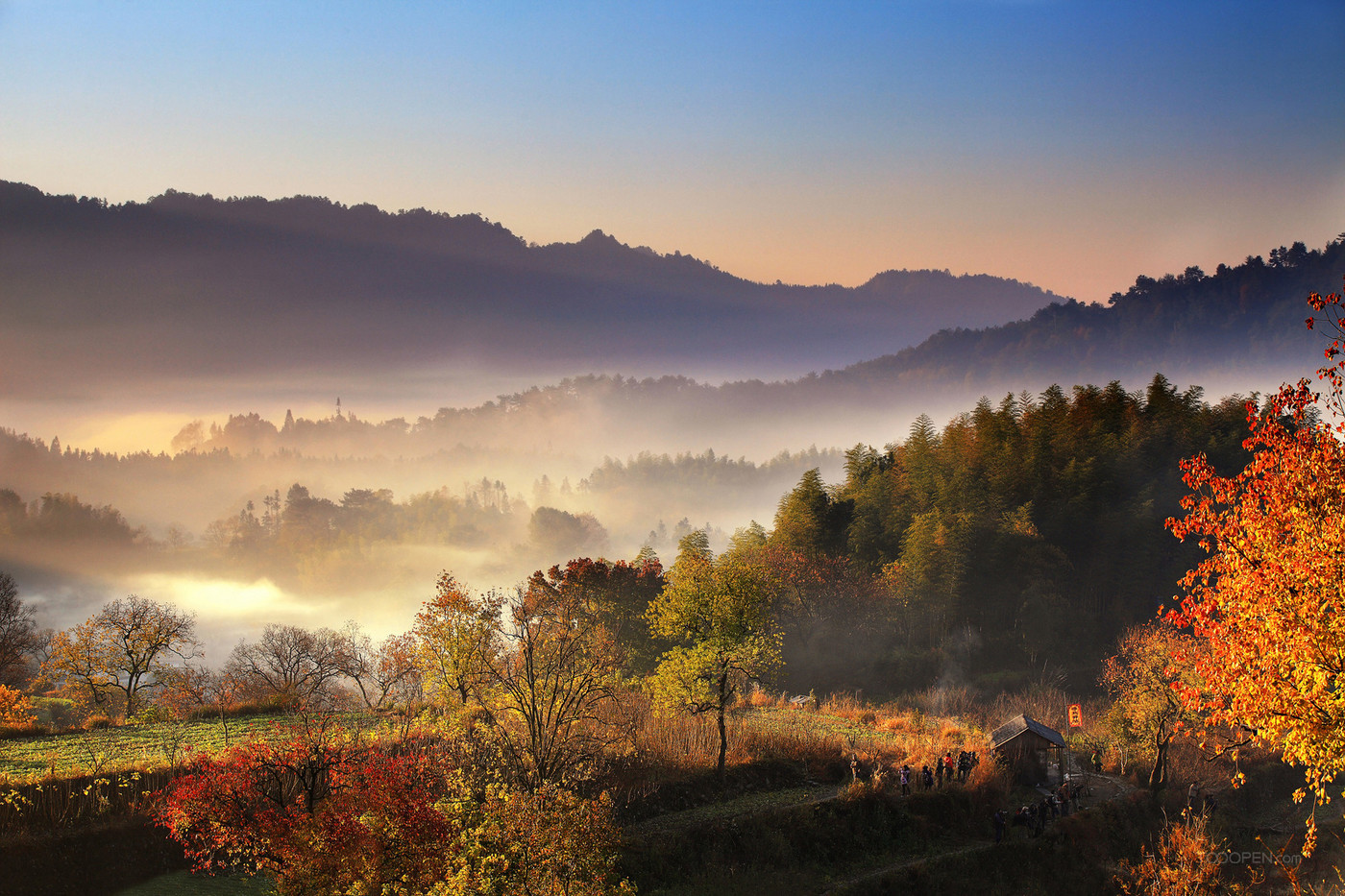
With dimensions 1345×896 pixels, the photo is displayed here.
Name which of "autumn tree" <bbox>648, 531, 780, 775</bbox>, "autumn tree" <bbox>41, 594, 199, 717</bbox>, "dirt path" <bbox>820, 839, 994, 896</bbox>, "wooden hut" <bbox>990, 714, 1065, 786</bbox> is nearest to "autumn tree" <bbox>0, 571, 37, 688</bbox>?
"autumn tree" <bbox>41, 594, 199, 717</bbox>

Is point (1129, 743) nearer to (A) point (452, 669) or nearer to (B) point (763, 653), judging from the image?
(B) point (763, 653)

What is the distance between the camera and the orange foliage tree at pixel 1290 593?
970cm

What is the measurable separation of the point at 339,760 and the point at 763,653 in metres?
15.1

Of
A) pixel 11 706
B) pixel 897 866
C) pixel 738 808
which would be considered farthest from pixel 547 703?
pixel 11 706

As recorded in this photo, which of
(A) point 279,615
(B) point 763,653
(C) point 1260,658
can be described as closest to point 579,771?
(B) point 763,653

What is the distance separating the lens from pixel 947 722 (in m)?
38.1

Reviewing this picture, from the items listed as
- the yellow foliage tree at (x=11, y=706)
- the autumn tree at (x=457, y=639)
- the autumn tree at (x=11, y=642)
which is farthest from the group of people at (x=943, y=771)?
the autumn tree at (x=11, y=642)

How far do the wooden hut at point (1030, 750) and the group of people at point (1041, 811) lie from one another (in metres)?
1.04

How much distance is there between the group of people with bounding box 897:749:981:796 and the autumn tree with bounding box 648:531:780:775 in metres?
6.28

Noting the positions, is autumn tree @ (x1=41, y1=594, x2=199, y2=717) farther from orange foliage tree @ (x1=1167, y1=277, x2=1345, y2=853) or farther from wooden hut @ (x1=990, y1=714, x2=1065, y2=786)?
orange foliage tree @ (x1=1167, y1=277, x2=1345, y2=853)

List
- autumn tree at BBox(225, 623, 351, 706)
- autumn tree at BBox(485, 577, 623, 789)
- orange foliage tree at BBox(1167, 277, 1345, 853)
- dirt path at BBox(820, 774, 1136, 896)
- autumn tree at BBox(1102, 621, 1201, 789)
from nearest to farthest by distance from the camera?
orange foliage tree at BBox(1167, 277, 1345, 853)
autumn tree at BBox(485, 577, 623, 789)
dirt path at BBox(820, 774, 1136, 896)
autumn tree at BBox(1102, 621, 1201, 789)
autumn tree at BBox(225, 623, 351, 706)

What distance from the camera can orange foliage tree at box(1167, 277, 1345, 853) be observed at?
9695 mm

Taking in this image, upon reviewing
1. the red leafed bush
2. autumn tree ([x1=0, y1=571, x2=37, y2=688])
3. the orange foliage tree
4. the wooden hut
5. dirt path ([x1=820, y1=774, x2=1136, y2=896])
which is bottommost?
dirt path ([x1=820, y1=774, x2=1136, y2=896])

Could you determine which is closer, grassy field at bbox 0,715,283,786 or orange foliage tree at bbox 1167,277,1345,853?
orange foliage tree at bbox 1167,277,1345,853
